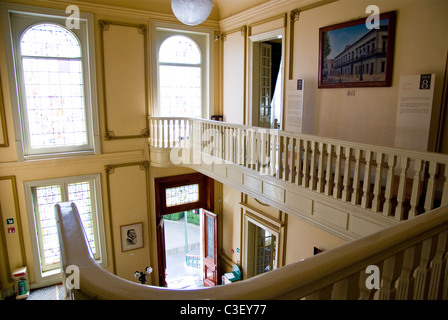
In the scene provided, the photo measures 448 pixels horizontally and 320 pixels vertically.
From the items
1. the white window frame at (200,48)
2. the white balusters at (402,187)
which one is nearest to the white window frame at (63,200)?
the white window frame at (200,48)

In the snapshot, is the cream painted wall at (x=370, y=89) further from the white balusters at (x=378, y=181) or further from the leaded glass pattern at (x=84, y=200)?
the leaded glass pattern at (x=84, y=200)

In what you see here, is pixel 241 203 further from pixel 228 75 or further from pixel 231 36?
pixel 231 36

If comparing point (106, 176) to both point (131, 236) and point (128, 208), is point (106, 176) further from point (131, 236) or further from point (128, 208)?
point (131, 236)

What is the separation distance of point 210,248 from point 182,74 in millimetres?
5067

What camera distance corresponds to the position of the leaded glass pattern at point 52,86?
23.0 ft

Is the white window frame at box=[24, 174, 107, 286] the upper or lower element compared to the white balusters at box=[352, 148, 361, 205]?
lower

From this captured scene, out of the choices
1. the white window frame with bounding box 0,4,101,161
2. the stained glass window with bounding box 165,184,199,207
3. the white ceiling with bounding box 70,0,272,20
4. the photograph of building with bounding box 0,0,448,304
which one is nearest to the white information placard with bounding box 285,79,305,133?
the photograph of building with bounding box 0,0,448,304

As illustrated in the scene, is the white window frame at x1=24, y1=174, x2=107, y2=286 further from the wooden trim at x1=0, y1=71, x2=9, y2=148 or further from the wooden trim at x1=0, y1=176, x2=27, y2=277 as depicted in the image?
the wooden trim at x1=0, y1=71, x2=9, y2=148

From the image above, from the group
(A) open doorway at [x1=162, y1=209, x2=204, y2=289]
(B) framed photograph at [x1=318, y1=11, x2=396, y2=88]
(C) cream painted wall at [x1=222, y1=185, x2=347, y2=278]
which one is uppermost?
(B) framed photograph at [x1=318, y1=11, x2=396, y2=88]

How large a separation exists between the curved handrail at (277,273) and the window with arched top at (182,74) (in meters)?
7.66

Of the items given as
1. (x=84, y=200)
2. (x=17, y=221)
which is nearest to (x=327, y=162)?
(x=84, y=200)

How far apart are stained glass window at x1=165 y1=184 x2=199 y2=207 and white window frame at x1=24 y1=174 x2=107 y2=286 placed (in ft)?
6.03

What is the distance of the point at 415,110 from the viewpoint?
4.23 m

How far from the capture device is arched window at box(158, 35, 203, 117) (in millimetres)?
8477
